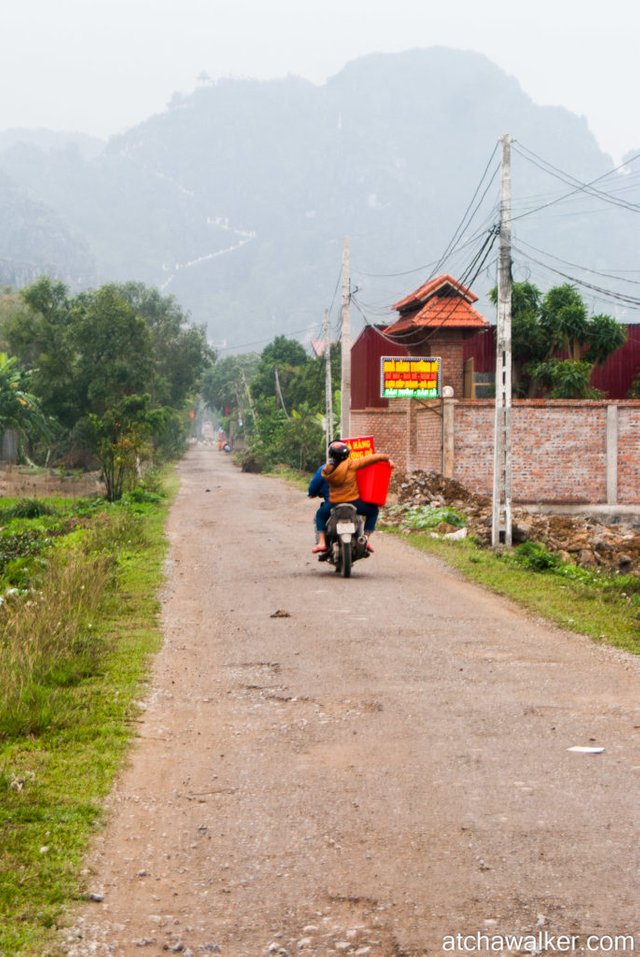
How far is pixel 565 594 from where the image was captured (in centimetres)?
1299

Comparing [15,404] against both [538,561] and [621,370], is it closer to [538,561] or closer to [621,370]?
[621,370]

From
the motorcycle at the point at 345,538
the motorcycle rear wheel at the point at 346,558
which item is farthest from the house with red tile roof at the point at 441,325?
the motorcycle rear wheel at the point at 346,558

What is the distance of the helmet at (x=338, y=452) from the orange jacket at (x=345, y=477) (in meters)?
0.07

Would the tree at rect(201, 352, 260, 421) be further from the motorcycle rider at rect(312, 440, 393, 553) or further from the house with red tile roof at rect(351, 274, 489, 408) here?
the motorcycle rider at rect(312, 440, 393, 553)

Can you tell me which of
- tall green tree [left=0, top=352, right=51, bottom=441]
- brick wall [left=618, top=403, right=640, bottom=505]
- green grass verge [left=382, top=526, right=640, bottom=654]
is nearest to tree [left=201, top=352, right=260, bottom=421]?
tall green tree [left=0, top=352, right=51, bottom=441]

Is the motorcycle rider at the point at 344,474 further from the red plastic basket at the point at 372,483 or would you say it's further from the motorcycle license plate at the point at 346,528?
the motorcycle license plate at the point at 346,528

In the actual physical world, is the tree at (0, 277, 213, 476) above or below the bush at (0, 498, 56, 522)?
above

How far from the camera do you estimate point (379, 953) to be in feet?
12.6

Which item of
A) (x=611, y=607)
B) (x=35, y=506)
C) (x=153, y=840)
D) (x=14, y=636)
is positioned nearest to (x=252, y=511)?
(x=35, y=506)

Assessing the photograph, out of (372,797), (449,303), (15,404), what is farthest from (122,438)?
(372,797)

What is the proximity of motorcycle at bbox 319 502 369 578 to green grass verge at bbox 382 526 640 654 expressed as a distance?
1781 mm

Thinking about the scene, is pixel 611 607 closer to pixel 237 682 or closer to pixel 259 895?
pixel 237 682

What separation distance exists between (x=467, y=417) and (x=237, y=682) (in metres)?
19.5

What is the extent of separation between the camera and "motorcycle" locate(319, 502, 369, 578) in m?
13.8
